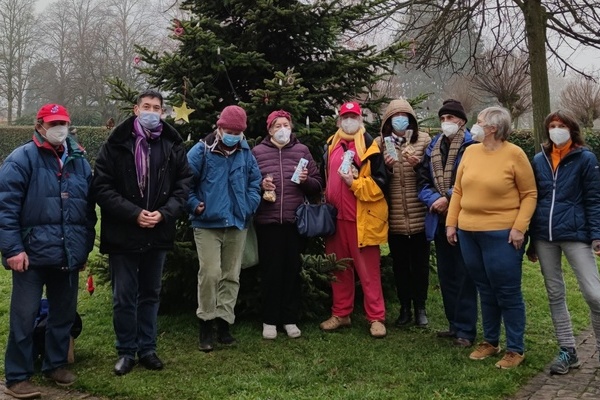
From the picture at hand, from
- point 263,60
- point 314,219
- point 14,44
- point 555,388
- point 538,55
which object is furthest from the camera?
point 14,44

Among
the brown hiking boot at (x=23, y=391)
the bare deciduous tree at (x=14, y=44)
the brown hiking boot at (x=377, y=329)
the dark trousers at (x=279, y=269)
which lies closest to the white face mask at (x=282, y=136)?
the dark trousers at (x=279, y=269)

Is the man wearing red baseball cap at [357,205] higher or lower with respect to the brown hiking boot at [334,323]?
higher

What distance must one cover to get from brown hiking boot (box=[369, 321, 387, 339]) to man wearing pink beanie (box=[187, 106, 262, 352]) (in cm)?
144

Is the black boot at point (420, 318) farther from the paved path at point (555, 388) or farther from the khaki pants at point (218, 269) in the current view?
the khaki pants at point (218, 269)

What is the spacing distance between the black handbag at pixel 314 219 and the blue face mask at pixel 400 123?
0.98 m

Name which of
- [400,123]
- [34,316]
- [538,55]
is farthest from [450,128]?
[538,55]

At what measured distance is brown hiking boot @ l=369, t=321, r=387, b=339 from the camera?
5.42m

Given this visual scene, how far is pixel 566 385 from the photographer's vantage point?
14.3 ft

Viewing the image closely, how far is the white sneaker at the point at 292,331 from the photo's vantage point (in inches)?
212

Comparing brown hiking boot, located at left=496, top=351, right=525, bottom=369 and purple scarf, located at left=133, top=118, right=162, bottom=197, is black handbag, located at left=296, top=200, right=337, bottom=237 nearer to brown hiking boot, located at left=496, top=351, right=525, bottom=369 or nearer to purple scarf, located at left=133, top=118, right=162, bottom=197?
purple scarf, located at left=133, top=118, right=162, bottom=197

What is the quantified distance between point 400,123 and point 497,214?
1355 mm

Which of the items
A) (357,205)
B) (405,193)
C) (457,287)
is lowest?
(457,287)

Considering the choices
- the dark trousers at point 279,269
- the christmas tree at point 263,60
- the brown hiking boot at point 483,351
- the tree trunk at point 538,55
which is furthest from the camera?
the tree trunk at point 538,55

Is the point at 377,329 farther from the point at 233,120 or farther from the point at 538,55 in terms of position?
the point at 538,55
